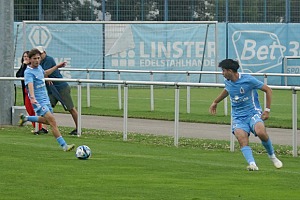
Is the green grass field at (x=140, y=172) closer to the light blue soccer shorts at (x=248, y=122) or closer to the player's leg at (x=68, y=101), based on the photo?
the light blue soccer shorts at (x=248, y=122)

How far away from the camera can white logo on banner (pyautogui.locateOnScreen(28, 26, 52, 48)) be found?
37906 mm

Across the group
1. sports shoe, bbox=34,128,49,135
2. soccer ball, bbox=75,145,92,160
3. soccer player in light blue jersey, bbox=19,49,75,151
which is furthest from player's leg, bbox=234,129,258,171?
sports shoe, bbox=34,128,49,135

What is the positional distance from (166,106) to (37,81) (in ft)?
42.7

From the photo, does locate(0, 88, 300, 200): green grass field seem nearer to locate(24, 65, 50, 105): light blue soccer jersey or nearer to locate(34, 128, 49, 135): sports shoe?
locate(34, 128, 49, 135): sports shoe

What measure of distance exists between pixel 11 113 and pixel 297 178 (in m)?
11.4

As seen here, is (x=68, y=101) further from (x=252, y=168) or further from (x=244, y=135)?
(x=252, y=168)

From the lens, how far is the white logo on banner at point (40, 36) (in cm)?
3791

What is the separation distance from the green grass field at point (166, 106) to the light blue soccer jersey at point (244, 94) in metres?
8.70

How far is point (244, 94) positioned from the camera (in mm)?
14461

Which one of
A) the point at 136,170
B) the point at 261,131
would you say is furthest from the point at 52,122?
the point at 261,131

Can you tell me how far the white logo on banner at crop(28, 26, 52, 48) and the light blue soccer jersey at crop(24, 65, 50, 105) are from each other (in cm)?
2042

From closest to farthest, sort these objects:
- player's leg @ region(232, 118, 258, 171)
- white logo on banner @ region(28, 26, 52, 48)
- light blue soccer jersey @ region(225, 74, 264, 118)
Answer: player's leg @ region(232, 118, 258, 171), light blue soccer jersey @ region(225, 74, 264, 118), white logo on banner @ region(28, 26, 52, 48)

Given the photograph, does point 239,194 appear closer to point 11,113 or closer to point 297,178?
point 297,178

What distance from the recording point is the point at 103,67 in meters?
37.9
